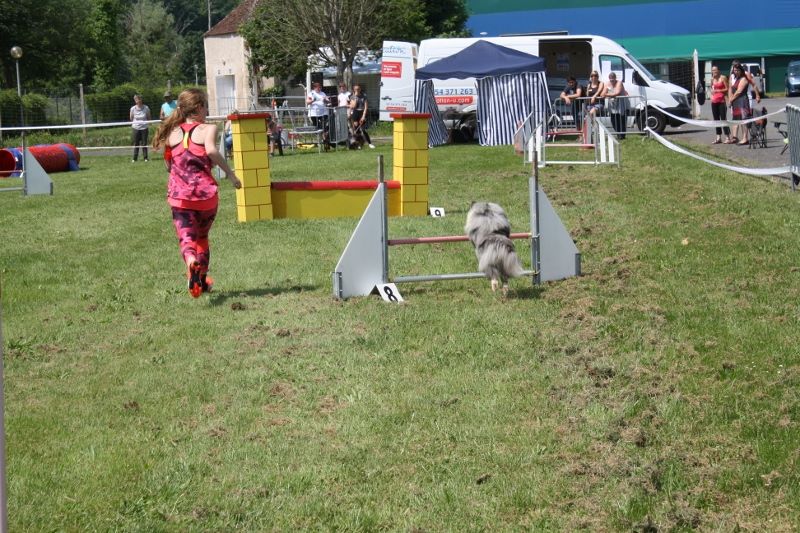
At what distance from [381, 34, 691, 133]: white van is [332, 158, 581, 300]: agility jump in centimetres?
1999

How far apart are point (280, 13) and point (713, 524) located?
4517 centimetres

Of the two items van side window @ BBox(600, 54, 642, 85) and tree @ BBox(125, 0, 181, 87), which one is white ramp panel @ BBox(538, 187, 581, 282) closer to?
van side window @ BBox(600, 54, 642, 85)

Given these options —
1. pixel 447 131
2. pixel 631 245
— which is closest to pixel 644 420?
pixel 631 245

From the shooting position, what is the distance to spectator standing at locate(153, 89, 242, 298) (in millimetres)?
8742

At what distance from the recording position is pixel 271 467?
16.1ft

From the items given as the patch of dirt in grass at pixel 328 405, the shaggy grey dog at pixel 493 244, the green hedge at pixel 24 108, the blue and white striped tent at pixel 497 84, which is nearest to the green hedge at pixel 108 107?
the green hedge at pixel 24 108

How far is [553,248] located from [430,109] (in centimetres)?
2004

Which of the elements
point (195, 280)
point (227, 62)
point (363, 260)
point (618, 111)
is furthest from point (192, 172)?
point (227, 62)

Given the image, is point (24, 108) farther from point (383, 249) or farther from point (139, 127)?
point (383, 249)

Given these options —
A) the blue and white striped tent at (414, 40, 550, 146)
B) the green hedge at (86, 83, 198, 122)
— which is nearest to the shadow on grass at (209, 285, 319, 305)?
the blue and white striped tent at (414, 40, 550, 146)

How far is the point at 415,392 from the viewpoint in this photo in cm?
603

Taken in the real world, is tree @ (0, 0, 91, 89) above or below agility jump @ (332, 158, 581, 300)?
above

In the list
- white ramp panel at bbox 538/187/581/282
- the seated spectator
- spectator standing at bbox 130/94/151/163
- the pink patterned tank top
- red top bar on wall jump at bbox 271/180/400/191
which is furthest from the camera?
spectator standing at bbox 130/94/151/163

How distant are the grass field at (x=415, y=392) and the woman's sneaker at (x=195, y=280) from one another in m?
0.11
